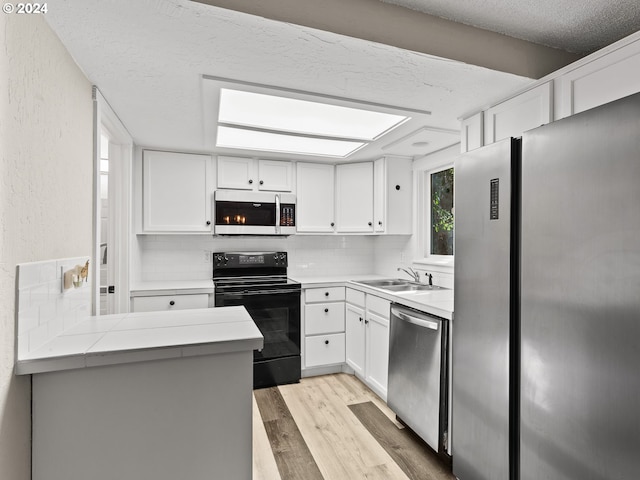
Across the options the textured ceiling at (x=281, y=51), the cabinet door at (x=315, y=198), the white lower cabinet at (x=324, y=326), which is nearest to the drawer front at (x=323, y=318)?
the white lower cabinet at (x=324, y=326)

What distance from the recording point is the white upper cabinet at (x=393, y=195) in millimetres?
3443

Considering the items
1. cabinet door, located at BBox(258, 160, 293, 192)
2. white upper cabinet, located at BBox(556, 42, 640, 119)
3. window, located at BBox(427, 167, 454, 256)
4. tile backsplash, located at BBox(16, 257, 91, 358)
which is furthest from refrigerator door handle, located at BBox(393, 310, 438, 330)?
tile backsplash, located at BBox(16, 257, 91, 358)

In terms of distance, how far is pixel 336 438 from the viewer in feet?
7.52

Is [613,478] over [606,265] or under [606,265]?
under

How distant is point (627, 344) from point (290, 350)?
251 centimetres

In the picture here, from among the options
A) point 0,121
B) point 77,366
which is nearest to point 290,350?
point 77,366

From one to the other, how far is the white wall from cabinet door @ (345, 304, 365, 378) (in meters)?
2.23

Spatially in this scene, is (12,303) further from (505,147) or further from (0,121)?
(505,147)

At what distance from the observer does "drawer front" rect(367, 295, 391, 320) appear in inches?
105

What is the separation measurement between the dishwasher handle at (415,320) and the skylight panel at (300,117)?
1320 millimetres

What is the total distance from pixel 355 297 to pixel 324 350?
60 centimetres

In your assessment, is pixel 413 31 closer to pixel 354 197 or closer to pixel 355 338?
pixel 354 197

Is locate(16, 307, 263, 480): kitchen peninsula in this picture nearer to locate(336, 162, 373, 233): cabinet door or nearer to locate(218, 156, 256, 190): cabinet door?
locate(218, 156, 256, 190): cabinet door

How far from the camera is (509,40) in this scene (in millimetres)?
1722
